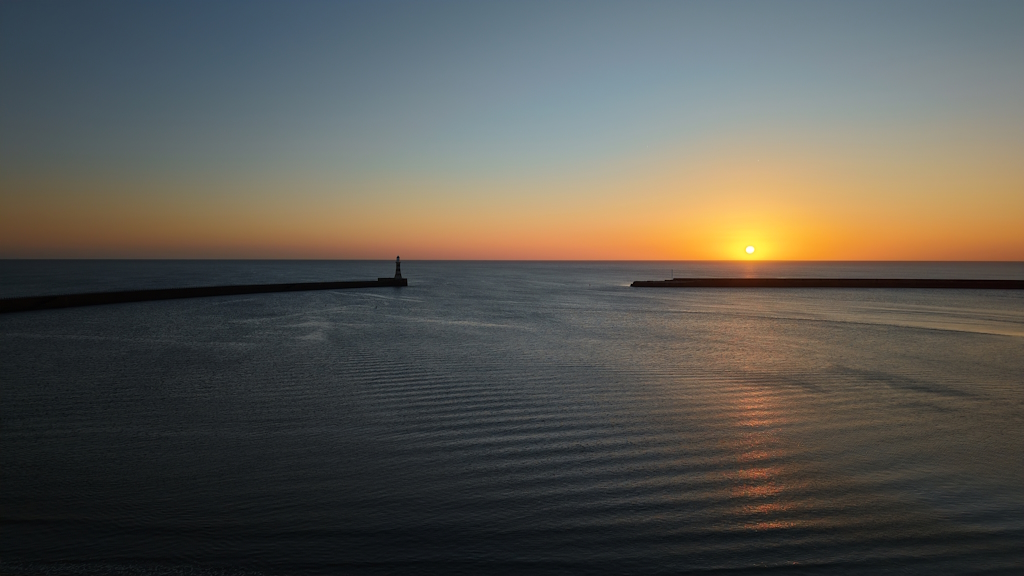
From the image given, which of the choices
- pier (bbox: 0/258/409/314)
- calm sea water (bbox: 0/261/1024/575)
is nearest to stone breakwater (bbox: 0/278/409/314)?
pier (bbox: 0/258/409/314)

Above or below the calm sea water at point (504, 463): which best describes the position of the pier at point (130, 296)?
above

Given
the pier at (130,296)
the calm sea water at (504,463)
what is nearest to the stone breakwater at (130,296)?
the pier at (130,296)

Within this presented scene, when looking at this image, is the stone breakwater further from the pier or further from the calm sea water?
the calm sea water

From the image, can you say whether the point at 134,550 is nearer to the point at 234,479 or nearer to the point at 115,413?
the point at 234,479

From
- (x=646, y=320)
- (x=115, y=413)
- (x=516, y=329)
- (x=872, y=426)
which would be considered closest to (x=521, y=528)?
(x=872, y=426)

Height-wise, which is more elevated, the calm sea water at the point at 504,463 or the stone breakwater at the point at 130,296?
the stone breakwater at the point at 130,296

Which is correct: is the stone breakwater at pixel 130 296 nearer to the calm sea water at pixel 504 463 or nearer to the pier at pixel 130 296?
the pier at pixel 130 296

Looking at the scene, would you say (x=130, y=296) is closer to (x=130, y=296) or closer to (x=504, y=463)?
(x=130, y=296)

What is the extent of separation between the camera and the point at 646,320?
78.5 feet

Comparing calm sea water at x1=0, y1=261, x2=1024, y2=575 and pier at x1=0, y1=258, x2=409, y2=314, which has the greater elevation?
pier at x1=0, y1=258, x2=409, y2=314

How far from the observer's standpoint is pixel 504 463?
5.97 meters

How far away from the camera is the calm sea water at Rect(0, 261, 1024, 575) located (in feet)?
13.4

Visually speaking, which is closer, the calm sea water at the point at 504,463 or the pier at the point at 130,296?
the calm sea water at the point at 504,463

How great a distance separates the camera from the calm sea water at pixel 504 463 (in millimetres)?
4074
